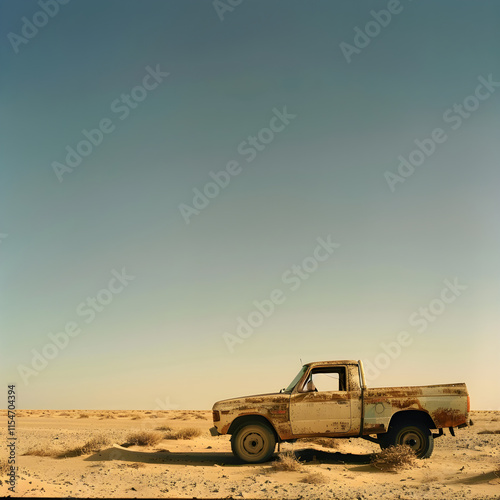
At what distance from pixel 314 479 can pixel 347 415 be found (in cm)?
255

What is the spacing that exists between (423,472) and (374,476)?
1205mm

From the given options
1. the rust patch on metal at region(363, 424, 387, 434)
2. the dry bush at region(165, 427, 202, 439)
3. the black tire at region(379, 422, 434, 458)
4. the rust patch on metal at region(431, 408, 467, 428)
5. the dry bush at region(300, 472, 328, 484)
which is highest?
the rust patch on metal at region(431, 408, 467, 428)

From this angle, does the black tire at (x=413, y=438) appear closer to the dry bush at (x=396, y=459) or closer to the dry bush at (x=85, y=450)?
the dry bush at (x=396, y=459)

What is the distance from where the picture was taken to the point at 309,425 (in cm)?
1286

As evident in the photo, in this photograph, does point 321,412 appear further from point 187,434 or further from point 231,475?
point 187,434

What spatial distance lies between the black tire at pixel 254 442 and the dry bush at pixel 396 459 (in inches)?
106

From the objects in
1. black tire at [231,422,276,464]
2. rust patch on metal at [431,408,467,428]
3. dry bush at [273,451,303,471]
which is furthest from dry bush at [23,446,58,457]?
rust patch on metal at [431,408,467,428]

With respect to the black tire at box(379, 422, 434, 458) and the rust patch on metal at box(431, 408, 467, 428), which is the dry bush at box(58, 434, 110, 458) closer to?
the black tire at box(379, 422, 434, 458)

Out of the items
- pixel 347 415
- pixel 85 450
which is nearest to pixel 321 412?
pixel 347 415

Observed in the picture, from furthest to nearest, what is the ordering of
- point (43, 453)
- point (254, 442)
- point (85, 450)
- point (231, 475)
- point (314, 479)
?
point (43, 453) → point (85, 450) → point (254, 442) → point (231, 475) → point (314, 479)

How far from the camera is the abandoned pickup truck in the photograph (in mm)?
12656

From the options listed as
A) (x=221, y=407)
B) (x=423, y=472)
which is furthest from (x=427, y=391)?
(x=221, y=407)

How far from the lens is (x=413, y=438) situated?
505 inches

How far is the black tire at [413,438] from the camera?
1273 cm
